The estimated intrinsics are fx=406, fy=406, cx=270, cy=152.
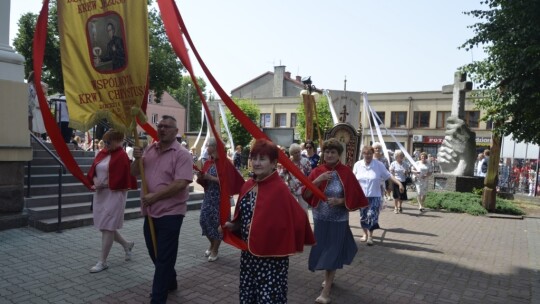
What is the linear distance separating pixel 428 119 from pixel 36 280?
43029 mm

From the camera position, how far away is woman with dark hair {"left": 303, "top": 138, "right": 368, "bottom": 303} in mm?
4895

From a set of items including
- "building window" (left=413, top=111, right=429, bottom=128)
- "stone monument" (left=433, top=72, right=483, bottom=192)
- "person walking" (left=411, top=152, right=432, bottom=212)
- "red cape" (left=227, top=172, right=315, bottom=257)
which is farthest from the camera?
"building window" (left=413, top=111, right=429, bottom=128)

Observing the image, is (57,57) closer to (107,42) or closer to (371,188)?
(371,188)

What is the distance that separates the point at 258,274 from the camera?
10.7ft

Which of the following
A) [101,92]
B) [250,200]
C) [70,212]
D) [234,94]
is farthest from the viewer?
[234,94]

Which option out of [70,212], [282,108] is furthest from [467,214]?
→ [282,108]

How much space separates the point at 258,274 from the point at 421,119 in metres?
43.5

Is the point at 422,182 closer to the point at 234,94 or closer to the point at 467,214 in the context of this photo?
the point at 467,214

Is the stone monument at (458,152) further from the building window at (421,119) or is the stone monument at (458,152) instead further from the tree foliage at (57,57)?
the building window at (421,119)

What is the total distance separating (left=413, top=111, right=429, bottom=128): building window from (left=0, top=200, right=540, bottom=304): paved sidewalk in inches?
1447

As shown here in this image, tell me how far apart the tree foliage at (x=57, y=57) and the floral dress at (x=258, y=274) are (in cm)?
2327

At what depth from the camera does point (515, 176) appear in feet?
67.9

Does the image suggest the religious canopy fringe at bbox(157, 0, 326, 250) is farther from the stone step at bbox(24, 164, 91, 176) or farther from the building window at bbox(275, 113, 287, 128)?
the building window at bbox(275, 113, 287, 128)

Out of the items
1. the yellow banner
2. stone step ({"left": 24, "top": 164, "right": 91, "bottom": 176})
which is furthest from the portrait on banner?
stone step ({"left": 24, "top": 164, "right": 91, "bottom": 176})
